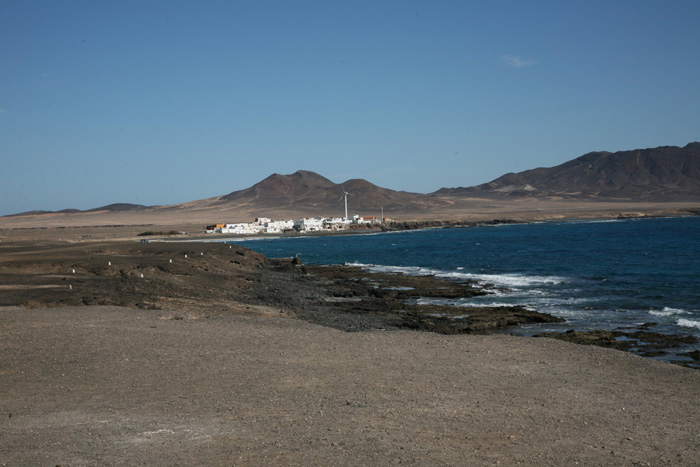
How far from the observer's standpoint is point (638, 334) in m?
19.8

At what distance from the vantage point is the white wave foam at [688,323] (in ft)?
69.8

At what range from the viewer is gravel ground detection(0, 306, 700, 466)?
841cm

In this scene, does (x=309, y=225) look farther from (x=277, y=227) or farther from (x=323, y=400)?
(x=323, y=400)

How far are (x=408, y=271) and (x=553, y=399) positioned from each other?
34154 mm

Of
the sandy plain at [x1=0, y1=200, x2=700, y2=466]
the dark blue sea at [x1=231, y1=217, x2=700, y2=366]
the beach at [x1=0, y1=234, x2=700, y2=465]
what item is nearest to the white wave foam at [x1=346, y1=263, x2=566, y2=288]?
the dark blue sea at [x1=231, y1=217, x2=700, y2=366]

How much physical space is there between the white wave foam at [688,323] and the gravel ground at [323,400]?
22.5 feet

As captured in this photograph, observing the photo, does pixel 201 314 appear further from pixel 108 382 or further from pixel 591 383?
pixel 591 383

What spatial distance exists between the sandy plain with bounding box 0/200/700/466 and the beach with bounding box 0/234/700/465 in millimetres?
35

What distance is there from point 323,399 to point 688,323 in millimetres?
16344

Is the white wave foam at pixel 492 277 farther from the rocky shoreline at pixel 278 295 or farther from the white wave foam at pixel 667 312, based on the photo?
the white wave foam at pixel 667 312

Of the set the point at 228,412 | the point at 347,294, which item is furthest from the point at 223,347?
the point at 347,294

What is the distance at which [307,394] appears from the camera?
435 inches

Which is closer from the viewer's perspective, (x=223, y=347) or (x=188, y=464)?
(x=188, y=464)

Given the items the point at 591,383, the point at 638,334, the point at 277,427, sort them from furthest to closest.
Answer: the point at 638,334 → the point at 591,383 → the point at 277,427
